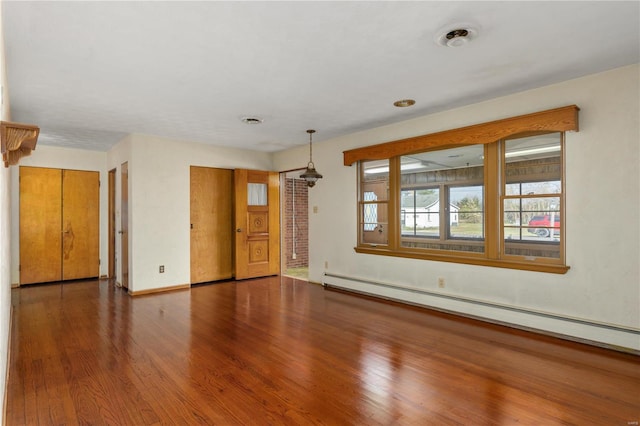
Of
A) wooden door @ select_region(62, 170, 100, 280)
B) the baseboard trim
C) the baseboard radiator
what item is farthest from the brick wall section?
wooden door @ select_region(62, 170, 100, 280)

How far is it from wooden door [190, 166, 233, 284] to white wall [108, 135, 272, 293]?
208 mm

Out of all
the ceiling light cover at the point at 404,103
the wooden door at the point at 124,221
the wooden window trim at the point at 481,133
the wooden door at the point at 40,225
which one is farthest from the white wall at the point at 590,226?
the wooden door at the point at 40,225

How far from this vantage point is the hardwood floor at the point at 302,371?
2.24 metres

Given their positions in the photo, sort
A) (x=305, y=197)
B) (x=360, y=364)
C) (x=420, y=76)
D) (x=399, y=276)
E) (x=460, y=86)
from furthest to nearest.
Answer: (x=305, y=197), (x=399, y=276), (x=460, y=86), (x=420, y=76), (x=360, y=364)

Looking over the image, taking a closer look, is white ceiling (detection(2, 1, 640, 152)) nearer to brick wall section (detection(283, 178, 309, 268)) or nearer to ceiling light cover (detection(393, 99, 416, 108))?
ceiling light cover (detection(393, 99, 416, 108))

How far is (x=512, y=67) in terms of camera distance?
3137 millimetres

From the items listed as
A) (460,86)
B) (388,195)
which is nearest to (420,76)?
(460,86)

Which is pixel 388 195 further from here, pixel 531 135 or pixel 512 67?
pixel 512 67

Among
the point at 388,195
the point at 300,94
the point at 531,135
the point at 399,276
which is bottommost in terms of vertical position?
the point at 399,276

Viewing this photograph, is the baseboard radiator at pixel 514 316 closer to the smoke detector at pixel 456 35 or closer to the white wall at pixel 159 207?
the smoke detector at pixel 456 35

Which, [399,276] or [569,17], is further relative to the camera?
[399,276]

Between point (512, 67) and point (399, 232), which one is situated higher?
point (512, 67)

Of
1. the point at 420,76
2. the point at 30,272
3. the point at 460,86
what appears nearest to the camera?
the point at 420,76

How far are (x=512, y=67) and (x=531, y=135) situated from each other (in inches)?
38.4
